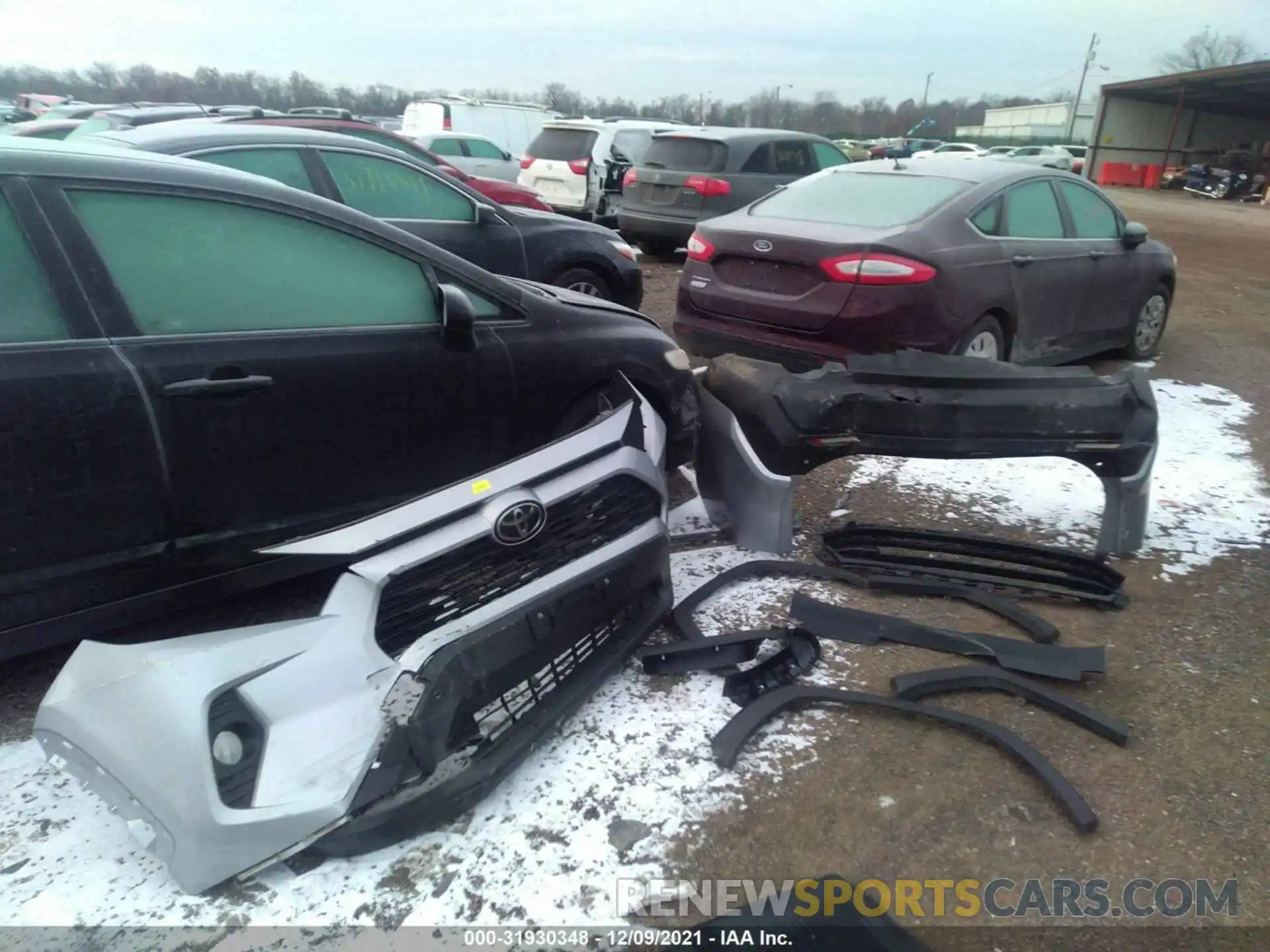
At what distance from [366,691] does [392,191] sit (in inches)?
188

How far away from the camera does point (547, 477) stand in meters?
2.64

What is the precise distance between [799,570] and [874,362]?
993mm

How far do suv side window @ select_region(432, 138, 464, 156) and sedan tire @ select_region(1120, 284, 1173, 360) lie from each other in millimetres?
10560

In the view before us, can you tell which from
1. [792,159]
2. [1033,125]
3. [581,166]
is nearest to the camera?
[792,159]

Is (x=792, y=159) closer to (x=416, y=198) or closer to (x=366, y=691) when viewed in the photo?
(x=416, y=198)

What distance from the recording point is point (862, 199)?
5.63 meters

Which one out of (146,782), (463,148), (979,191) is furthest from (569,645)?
(463,148)

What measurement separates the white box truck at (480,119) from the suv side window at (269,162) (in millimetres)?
10312

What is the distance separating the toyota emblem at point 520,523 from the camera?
97.4 inches

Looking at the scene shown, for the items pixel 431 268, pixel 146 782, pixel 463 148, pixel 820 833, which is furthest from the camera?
pixel 463 148

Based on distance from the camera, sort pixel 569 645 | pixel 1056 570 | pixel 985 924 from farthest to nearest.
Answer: pixel 1056 570 < pixel 569 645 < pixel 985 924

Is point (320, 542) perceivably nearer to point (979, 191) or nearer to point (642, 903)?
point (642, 903)

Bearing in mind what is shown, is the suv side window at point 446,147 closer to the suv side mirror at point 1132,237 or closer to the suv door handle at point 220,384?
the suv side mirror at point 1132,237

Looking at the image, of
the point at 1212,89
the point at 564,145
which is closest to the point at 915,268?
the point at 564,145
